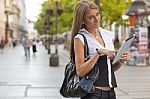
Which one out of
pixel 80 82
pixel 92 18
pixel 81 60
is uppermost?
pixel 92 18

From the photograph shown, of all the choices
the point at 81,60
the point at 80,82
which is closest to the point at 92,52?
the point at 81,60

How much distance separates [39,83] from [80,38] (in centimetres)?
1116

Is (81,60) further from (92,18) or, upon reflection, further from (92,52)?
(92,18)

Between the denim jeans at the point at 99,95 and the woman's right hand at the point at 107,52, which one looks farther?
the denim jeans at the point at 99,95

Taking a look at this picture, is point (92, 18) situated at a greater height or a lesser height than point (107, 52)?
greater

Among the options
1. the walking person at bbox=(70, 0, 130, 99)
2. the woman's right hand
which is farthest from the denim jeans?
the woman's right hand

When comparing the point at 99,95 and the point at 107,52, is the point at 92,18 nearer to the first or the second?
the point at 107,52

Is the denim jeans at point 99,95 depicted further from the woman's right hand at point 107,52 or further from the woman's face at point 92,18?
the woman's face at point 92,18

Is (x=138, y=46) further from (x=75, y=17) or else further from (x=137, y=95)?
(x=75, y=17)

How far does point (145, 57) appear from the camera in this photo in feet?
81.7

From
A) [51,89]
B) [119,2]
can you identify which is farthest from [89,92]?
[119,2]

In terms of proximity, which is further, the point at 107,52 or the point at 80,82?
the point at 80,82

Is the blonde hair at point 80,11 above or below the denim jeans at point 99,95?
above

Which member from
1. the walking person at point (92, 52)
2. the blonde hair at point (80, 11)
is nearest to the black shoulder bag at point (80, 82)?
the walking person at point (92, 52)
